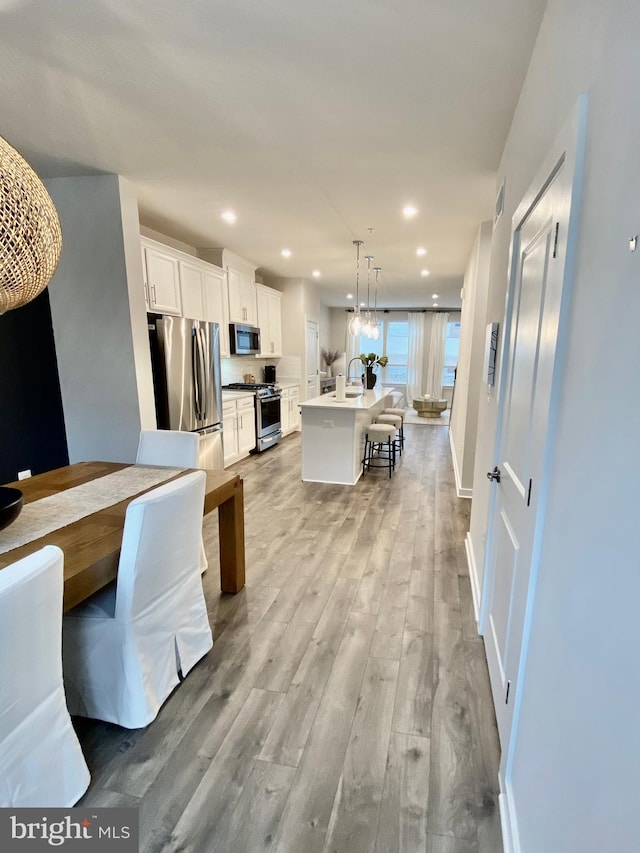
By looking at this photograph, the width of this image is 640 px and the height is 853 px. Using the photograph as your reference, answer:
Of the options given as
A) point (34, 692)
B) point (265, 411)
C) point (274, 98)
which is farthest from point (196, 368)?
point (34, 692)

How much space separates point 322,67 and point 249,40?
342 millimetres

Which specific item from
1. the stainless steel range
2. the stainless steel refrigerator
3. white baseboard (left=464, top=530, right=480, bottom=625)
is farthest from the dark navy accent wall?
white baseboard (left=464, top=530, right=480, bottom=625)

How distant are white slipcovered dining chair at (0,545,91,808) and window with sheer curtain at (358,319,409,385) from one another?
10.7 metres

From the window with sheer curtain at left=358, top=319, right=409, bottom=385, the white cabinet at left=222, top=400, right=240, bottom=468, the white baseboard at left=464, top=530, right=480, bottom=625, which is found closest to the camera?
the white baseboard at left=464, top=530, right=480, bottom=625

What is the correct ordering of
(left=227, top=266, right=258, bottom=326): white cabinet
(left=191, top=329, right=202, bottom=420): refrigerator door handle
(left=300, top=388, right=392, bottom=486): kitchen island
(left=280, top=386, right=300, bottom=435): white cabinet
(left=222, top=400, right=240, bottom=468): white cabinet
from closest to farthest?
(left=191, top=329, right=202, bottom=420): refrigerator door handle
(left=300, top=388, right=392, bottom=486): kitchen island
(left=222, top=400, right=240, bottom=468): white cabinet
(left=227, top=266, right=258, bottom=326): white cabinet
(left=280, top=386, right=300, bottom=435): white cabinet

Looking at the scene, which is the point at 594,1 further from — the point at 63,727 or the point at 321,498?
the point at 321,498

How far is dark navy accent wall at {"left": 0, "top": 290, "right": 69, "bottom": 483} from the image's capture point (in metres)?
3.55

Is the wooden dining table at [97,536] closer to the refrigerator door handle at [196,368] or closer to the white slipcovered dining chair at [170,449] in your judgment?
the white slipcovered dining chair at [170,449]

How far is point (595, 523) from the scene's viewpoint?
780 mm

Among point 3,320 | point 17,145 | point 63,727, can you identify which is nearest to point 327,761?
point 63,727

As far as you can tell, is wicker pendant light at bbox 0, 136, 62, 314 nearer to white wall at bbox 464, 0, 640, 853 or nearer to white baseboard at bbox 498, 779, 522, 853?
white wall at bbox 464, 0, 640, 853

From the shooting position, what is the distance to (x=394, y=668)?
75.4 inches

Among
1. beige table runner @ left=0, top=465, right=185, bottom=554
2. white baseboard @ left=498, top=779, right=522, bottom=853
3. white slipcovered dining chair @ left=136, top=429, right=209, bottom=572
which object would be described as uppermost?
white slipcovered dining chair @ left=136, top=429, right=209, bottom=572

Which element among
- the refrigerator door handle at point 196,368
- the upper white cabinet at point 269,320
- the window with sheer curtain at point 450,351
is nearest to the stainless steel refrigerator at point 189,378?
the refrigerator door handle at point 196,368
